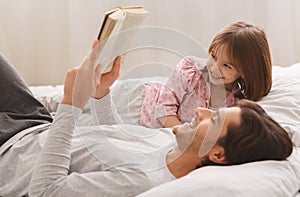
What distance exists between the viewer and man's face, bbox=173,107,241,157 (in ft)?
3.89

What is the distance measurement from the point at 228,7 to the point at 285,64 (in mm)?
384

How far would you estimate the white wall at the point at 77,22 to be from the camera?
2.55 m

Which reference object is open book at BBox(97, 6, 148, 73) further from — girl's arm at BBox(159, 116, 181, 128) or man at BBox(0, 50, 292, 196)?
girl's arm at BBox(159, 116, 181, 128)

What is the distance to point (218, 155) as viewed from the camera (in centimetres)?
119

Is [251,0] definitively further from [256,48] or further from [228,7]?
[256,48]

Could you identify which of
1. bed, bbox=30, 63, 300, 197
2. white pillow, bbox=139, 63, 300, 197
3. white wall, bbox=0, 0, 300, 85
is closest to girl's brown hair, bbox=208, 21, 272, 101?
bed, bbox=30, 63, 300, 197

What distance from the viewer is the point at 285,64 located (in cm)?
269

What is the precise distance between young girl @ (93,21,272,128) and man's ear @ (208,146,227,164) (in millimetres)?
289

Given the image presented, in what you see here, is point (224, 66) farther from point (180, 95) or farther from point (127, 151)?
point (127, 151)

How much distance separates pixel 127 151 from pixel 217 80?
1.08 ft

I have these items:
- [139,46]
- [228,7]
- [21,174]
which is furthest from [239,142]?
[228,7]

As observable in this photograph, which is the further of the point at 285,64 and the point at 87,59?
the point at 285,64

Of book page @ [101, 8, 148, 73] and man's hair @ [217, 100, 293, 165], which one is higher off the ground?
book page @ [101, 8, 148, 73]

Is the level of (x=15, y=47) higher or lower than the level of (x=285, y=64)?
higher
